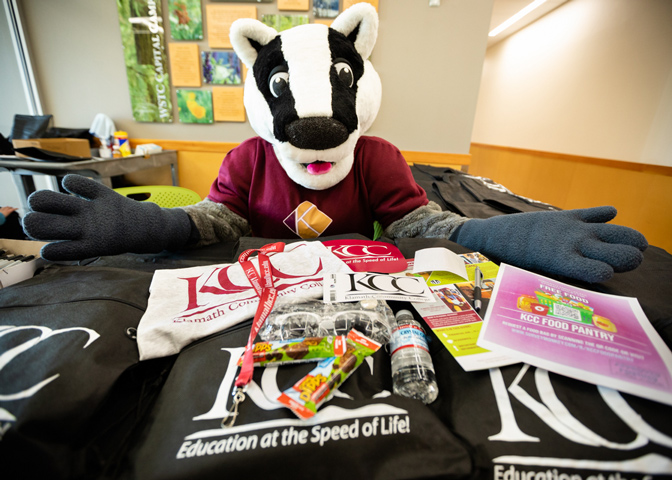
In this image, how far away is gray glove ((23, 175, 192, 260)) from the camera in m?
0.45

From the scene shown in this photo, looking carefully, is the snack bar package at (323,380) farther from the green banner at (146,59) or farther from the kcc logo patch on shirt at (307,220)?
the green banner at (146,59)

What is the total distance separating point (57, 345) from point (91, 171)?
3.94 feet

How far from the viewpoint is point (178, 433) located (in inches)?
9.8

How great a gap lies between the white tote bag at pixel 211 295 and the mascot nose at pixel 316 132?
0.19 m

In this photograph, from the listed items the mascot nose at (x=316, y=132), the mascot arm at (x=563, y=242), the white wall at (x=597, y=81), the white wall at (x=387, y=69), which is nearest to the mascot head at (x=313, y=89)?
the mascot nose at (x=316, y=132)

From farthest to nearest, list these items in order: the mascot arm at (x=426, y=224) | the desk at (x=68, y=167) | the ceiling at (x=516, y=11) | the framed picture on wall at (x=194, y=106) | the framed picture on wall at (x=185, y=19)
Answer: the ceiling at (x=516, y=11) → the framed picture on wall at (x=194, y=106) → the framed picture on wall at (x=185, y=19) → the desk at (x=68, y=167) → the mascot arm at (x=426, y=224)

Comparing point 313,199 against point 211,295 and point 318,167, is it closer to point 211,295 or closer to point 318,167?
point 318,167

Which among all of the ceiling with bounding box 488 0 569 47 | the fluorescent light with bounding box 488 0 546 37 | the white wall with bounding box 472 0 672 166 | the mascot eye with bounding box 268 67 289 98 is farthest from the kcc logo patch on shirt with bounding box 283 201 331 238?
the fluorescent light with bounding box 488 0 546 37

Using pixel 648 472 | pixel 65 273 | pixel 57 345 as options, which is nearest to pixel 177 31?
pixel 65 273

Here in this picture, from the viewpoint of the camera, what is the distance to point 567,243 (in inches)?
18.9

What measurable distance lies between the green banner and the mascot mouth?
164 cm

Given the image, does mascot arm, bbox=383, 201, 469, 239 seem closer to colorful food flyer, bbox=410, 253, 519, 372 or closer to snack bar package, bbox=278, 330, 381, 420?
colorful food flyer, bbox=410, 253, 519, 372

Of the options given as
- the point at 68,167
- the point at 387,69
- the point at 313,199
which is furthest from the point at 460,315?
the point at 387,69

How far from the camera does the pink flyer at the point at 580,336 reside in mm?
290
